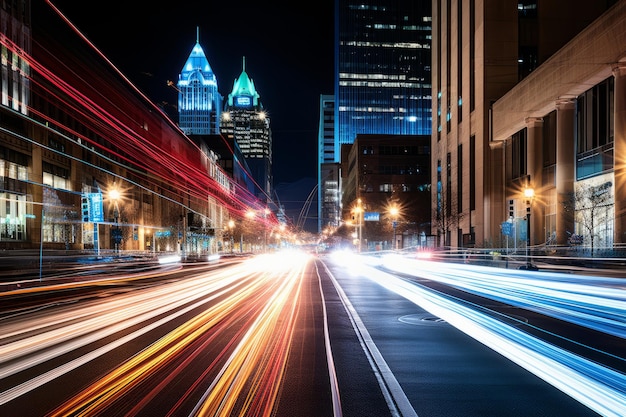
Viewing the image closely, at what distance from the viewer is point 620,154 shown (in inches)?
1266

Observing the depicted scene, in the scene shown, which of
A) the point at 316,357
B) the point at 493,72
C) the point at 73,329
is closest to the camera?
the point at 316,357

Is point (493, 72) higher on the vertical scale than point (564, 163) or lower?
higher

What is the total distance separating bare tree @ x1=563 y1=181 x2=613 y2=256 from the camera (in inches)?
1351

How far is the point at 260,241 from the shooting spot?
127 m

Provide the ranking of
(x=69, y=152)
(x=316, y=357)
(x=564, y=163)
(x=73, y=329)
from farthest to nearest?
1. (x=69, y=152)
2. (x=564, y=163)
3. (x=73, y=329)
4. (x=316, y=357)

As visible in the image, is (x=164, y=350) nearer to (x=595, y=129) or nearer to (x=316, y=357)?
(x=316, y=357)

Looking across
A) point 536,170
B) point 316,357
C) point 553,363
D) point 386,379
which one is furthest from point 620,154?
point 386,379

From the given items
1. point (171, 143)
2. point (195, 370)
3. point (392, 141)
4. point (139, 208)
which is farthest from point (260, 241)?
point (195, 370)

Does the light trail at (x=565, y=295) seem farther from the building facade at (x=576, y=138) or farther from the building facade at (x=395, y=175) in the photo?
the building facade at (x=395, y=175)

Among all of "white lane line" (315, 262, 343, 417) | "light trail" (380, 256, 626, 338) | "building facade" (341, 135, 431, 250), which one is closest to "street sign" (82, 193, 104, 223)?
"light trail" (380, 256, 626, 338)

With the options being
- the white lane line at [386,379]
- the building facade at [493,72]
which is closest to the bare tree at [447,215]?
the building facade at [493,72]

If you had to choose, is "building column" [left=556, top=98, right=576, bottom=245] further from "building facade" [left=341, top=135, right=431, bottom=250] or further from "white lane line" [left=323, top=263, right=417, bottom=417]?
"building facade" [left=341, top=135, right=431, bottom=250]

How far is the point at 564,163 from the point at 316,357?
3677cm

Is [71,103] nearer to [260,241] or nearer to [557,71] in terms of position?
Answer: [557,71]
